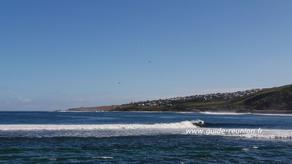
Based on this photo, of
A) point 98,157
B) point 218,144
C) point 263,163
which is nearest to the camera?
point 263,163

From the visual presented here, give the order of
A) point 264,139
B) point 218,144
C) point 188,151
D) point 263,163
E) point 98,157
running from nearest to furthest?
point 263,163, point 98,157, point 188,151, point 218,144, point 264,139

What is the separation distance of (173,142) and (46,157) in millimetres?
14844

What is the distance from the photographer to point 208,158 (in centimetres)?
3225

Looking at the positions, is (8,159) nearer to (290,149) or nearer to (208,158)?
(208,158)

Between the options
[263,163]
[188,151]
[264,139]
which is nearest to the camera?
[263,163]

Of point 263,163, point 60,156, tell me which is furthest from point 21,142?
point 263,163

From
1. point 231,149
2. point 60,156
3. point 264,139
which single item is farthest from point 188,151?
point 264,139

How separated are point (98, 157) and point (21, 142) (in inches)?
496

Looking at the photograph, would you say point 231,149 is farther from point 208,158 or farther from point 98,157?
point 98,157

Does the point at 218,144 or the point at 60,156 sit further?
the point at 218,144

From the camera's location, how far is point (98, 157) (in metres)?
32.0

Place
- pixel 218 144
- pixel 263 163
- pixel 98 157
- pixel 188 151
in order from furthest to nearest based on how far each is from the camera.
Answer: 1. pixel 218 144
2. pixel 188 151
3. pixel 98 157
4. pixel 263 163

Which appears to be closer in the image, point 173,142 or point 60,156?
point 60,156

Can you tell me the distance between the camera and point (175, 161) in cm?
3036
